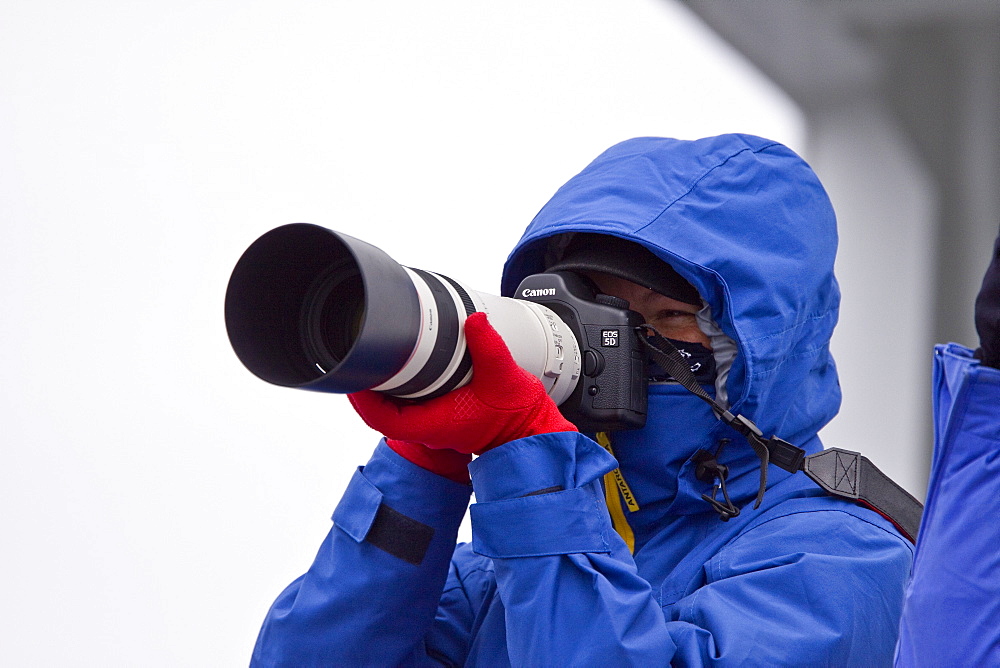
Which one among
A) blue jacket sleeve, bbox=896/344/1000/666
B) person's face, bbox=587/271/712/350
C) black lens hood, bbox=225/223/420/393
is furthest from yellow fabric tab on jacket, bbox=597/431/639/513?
blue jacket sleeve, bbox=896/344/1000/666

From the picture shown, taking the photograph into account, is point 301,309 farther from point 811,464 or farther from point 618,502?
point 811,464

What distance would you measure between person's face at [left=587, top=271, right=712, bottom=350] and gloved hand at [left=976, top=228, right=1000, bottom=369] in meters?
0.49

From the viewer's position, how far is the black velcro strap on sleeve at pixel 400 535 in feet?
2.73

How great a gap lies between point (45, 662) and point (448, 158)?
0.89 metres

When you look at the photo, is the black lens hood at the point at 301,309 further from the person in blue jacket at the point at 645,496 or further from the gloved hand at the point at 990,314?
the gloved hand at the point at 990,314

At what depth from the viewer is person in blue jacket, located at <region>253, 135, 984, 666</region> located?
2.32 feet

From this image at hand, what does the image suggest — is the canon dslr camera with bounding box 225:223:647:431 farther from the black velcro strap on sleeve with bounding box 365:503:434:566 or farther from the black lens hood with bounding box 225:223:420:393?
the black velcro strap on sleeve with bounding box 365:503:434:566

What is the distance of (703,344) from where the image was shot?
91 cm

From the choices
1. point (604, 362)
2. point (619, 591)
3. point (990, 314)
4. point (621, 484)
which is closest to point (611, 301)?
point (604, 362)

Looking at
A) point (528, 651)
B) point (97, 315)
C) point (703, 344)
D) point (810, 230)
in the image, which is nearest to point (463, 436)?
point (528, 651)

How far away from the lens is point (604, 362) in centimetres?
85

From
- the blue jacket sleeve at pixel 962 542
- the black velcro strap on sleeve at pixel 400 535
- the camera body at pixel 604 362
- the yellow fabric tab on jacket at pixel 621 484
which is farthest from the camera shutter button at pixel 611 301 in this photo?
the blue jacket sleeve at pixel 962 542

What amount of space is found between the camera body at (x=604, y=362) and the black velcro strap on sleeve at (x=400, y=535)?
173mm

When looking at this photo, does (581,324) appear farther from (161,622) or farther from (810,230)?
(161,622)
